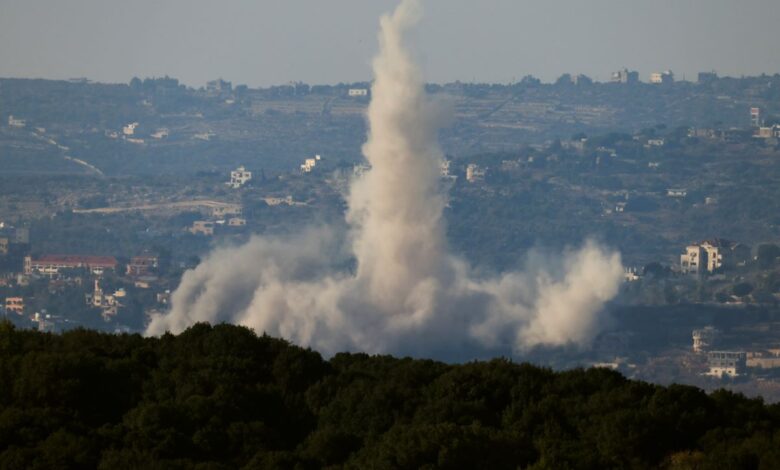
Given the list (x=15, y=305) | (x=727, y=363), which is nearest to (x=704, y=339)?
(x=727, y=363)


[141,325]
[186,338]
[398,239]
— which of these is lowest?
[141,325]

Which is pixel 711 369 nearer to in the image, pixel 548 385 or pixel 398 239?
pixel 398 239

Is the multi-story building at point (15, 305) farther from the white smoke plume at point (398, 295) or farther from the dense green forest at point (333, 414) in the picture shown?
the dense green forest at point (333, 414)

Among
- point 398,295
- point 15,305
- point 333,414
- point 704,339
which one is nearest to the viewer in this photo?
point 333,414

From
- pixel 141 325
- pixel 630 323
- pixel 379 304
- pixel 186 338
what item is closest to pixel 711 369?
pixel 630 323

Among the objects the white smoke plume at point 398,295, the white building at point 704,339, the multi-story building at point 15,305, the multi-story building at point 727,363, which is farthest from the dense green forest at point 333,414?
the multi-story building at point 15,305

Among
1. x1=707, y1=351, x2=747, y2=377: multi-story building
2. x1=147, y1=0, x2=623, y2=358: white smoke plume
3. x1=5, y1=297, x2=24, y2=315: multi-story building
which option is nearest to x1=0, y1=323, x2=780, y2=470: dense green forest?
x1=147, y1=0, x2=623, y2=358: white smoke plume

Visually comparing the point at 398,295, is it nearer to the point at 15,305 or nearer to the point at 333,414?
the point at 15,305
